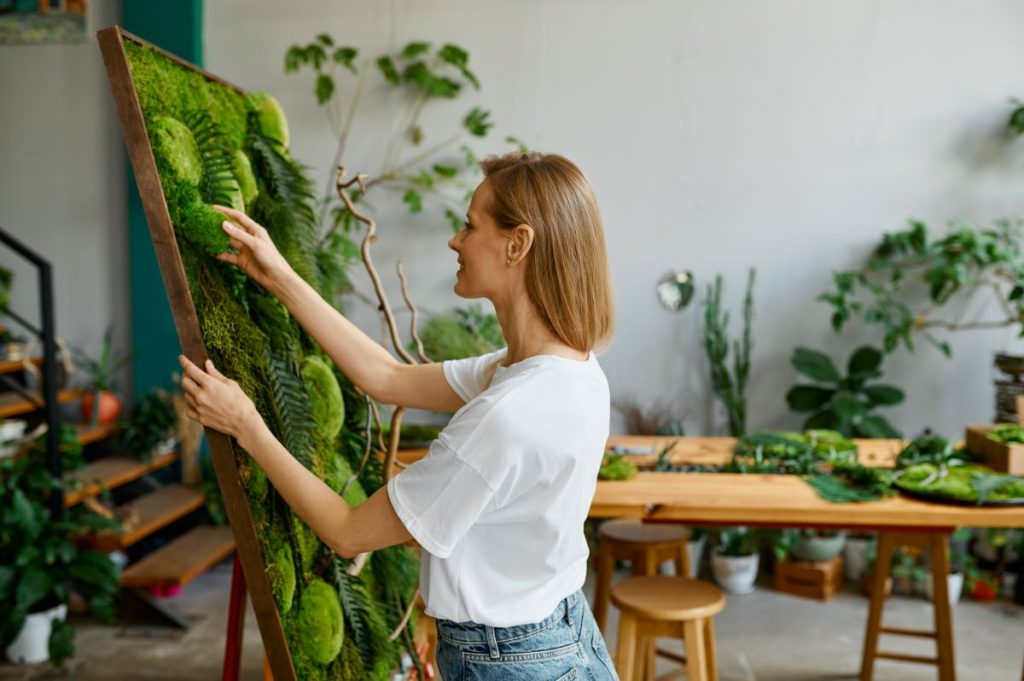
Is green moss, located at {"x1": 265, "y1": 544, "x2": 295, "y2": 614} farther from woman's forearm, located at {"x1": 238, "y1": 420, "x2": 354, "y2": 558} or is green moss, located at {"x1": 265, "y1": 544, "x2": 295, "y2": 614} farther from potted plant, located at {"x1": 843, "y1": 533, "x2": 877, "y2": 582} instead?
potted plant, located at {"x1": 843, "y1": 533, "x2": 877, "y2": 582}

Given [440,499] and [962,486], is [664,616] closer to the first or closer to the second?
[962,486]

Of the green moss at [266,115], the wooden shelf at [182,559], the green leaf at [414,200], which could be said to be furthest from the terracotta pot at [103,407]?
the green moss at [266,115]

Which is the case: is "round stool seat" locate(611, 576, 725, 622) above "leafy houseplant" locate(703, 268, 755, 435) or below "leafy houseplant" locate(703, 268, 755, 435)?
below

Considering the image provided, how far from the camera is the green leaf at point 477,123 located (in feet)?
15.0

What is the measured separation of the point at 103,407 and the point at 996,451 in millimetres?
4137

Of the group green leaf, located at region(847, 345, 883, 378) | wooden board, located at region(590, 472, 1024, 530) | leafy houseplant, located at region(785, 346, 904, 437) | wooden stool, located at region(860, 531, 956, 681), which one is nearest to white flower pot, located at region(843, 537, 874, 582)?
leafy houseplant, located at region(785, 346, 904, 437)

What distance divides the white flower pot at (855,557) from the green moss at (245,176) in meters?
3.75

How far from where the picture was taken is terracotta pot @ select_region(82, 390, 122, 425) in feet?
15.7

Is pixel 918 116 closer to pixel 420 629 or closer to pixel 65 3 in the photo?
pixel 420 629

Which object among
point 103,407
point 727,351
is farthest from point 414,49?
point 103,407

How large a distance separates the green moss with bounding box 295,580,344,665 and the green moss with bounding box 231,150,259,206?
2.33 ft

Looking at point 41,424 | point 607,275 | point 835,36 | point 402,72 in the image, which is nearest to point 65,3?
point 402,72

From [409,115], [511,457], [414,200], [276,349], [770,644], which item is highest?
[409,115]

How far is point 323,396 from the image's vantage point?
1.72m
